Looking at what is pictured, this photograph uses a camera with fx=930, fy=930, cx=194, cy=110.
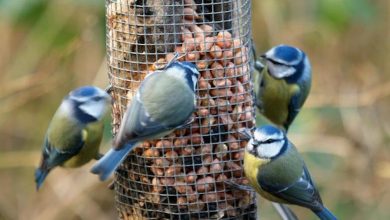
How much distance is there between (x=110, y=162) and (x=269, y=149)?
881 mm

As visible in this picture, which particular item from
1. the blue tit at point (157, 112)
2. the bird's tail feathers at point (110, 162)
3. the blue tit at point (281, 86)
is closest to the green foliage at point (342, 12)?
the blue tit at point (281, 86)

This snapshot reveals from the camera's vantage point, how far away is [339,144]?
797cm

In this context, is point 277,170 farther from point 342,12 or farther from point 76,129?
point 342,12

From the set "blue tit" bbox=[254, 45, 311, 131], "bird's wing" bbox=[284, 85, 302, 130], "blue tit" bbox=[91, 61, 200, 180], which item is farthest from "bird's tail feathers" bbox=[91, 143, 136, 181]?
"bird's wing" bbox=[284, 85, 302, 130]

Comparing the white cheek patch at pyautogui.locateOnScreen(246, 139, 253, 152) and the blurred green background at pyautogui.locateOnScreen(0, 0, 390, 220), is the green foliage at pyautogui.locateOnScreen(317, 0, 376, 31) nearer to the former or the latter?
the blurred green background at pyautogui.locateOnScreen(0, 0, 390, 220)

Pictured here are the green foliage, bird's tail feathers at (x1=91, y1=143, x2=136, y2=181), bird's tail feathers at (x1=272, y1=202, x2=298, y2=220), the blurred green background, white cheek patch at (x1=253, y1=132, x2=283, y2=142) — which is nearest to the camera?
bird's tail feathers at (x1=91, y1=143, x2=136, y2=181)

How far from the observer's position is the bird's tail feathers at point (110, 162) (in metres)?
4.56

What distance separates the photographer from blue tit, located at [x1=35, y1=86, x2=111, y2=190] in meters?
4.96

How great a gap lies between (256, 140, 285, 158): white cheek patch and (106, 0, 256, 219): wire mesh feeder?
18cm

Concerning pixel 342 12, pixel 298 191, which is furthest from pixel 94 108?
pixel 342 12

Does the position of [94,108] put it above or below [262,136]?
above

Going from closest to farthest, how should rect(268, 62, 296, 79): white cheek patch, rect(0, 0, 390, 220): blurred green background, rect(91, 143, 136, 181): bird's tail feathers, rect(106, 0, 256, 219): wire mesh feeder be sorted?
rect(91, 143, 136, 181): bird's tail feathers → rect(106, 0, 256, 219): wire mesh feeder → rect(268, 62, 296, 79): white cheek patch → rect(0, 0, 390, 220): blurred green background

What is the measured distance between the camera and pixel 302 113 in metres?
7.50

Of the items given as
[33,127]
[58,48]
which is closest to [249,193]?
[58,48]
